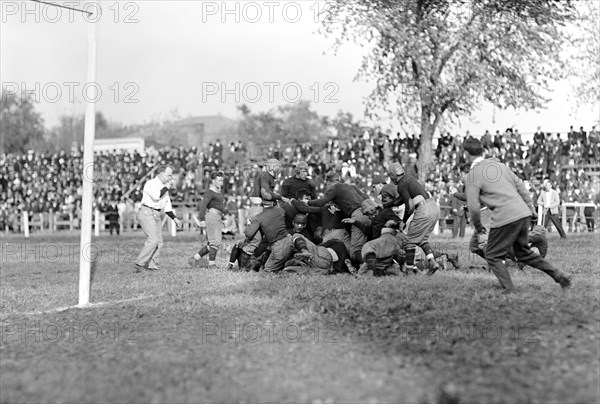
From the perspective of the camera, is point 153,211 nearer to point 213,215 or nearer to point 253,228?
point 213,215

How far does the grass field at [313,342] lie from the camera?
20.9 ft

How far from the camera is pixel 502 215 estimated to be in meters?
10.6

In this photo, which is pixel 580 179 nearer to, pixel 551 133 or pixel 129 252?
pixel 551 133

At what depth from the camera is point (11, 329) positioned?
995 cm

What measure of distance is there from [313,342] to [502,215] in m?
3.61

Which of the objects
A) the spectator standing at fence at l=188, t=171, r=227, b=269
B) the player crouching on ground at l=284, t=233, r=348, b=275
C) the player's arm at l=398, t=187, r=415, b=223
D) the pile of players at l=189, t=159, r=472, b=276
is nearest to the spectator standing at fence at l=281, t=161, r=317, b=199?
the pile of players at l=189, t=159, r=472, b=276

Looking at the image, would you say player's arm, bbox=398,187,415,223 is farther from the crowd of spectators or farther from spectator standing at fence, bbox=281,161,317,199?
the crowd of spectators

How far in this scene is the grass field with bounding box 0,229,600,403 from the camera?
6.36 m

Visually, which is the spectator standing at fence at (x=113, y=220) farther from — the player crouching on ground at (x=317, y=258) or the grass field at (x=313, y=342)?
the grass field at (x=313, y=342)

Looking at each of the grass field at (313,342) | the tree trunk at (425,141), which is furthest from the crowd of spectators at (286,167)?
the grass field at (313,342)

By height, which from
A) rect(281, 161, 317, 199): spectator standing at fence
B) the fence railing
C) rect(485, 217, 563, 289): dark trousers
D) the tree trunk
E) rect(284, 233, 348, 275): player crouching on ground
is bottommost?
the fence railing

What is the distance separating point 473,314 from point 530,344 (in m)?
1.54

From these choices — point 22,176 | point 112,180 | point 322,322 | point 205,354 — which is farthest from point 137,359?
point 22,176

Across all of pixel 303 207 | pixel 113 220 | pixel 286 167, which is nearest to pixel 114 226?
pixel 113 220
